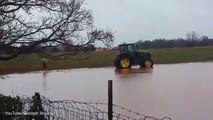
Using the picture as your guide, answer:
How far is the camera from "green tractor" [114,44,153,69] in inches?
1441

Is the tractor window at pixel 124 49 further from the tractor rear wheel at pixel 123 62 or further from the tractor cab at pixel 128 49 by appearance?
the tractor rear wheel at pixel 123 62

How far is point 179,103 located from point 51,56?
5.18 metres

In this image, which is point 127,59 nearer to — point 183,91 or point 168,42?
point 183,91

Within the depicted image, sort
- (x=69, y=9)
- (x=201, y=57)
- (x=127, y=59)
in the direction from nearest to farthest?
(x=69, y=9), (x=127, y=59), (x=201, y=57)

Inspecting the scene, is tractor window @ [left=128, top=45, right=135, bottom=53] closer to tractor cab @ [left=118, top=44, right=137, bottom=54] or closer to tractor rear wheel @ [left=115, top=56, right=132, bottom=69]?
tractor cab @ [left=118, top=44, right=137, bottom=54]

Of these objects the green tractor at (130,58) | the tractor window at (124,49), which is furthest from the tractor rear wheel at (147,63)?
the tractor window at (124,49)

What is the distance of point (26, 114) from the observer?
26.2ft

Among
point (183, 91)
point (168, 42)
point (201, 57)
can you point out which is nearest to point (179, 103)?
point (183, 91)

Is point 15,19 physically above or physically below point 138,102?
above

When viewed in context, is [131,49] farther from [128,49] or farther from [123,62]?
[123,62]

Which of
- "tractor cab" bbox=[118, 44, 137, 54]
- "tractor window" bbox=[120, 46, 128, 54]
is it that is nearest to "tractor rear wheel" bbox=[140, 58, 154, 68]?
"tractor cab" bbox=[118, 44, 137, 54]

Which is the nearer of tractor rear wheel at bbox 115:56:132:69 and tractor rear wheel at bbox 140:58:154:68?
tractor rear wheel at bbox 115:56:132:69

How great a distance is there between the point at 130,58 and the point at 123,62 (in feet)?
2.48

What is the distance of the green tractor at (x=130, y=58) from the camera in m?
36.6
